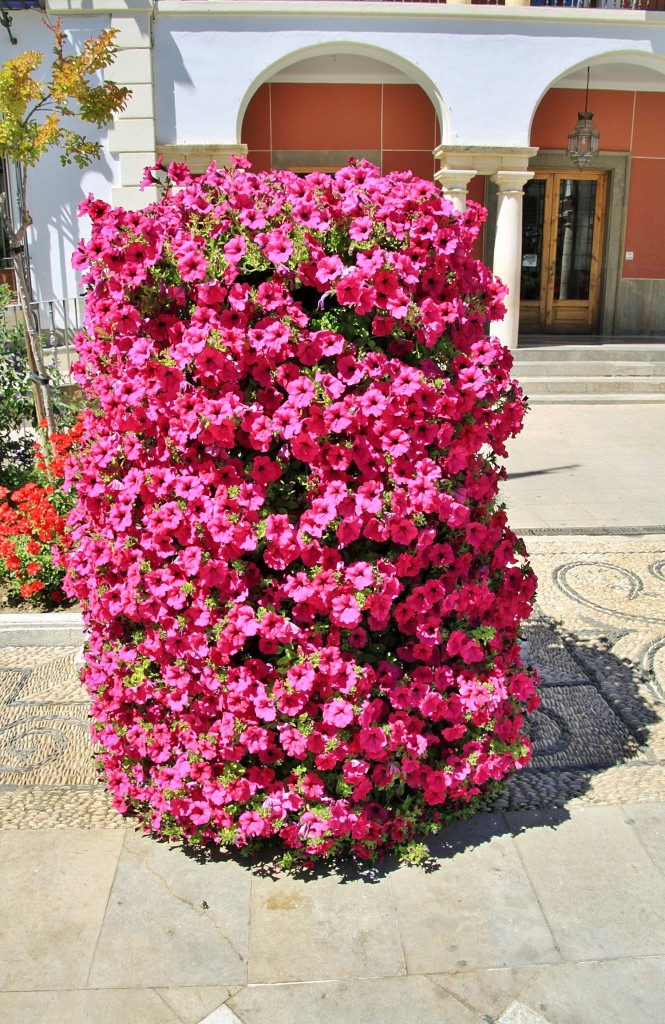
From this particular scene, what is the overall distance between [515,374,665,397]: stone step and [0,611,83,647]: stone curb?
868cm

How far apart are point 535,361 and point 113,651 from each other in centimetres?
1078

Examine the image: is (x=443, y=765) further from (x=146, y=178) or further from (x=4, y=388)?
(x=4, y=388)

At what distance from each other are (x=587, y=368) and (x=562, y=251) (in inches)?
159

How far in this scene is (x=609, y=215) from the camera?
1549 cm

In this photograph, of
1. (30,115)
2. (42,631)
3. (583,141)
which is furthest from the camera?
(583,141)

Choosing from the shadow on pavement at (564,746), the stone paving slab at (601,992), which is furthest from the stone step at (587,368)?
the stone paving slab at (601,992)

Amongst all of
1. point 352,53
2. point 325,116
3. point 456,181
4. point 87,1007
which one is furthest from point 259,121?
point 87,1007

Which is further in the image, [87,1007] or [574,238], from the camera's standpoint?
[574,238]

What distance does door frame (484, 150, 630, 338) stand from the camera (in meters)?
15.2

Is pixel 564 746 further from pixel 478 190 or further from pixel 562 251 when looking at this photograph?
pixel 562 251

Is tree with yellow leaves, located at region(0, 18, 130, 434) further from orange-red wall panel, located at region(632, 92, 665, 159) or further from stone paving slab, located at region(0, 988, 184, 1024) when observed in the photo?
orange-red wall panel, located at region(632, 92, 665, 159)

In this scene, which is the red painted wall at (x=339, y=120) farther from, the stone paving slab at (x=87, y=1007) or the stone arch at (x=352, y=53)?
the stone paving slab at (x=87, y=1007)

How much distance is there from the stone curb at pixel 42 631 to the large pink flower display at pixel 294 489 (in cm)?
174

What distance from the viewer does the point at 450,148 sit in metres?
12.1
